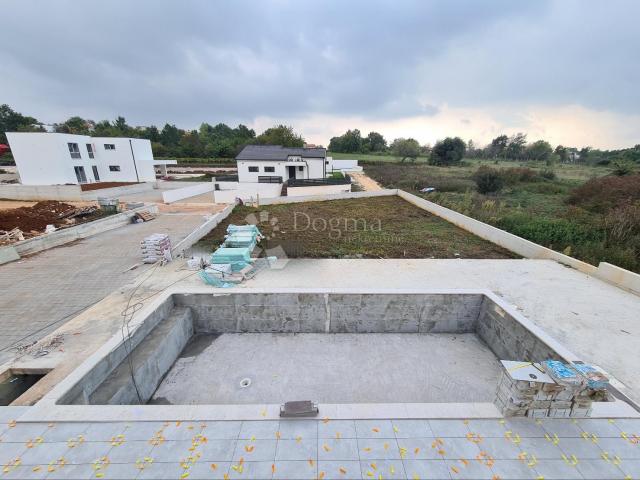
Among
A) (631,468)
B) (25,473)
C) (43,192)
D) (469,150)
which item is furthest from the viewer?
(469,150)

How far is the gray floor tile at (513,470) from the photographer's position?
2324 millimetres

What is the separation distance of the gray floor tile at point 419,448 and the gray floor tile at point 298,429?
0.88m

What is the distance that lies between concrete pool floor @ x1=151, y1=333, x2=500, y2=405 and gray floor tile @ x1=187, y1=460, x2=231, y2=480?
69.4 inches

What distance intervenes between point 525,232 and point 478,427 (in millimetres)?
9419

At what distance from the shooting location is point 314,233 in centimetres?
1119

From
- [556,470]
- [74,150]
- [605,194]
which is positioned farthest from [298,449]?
[74,150]

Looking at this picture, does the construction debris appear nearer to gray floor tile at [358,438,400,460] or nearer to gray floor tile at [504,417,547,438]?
gray floor tile at [358,438,400,460]

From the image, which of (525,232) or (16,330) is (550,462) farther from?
(525,232)

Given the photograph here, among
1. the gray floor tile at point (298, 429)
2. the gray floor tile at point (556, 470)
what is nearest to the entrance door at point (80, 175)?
the gray floor tile at point (298, 429)

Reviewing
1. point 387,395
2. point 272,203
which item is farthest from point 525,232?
point 272,203

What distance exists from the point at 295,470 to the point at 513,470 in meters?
2.01

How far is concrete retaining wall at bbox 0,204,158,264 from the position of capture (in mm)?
7805

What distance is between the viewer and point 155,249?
7.35 meters

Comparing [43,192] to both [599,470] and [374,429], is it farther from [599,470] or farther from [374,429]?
[599,470]
